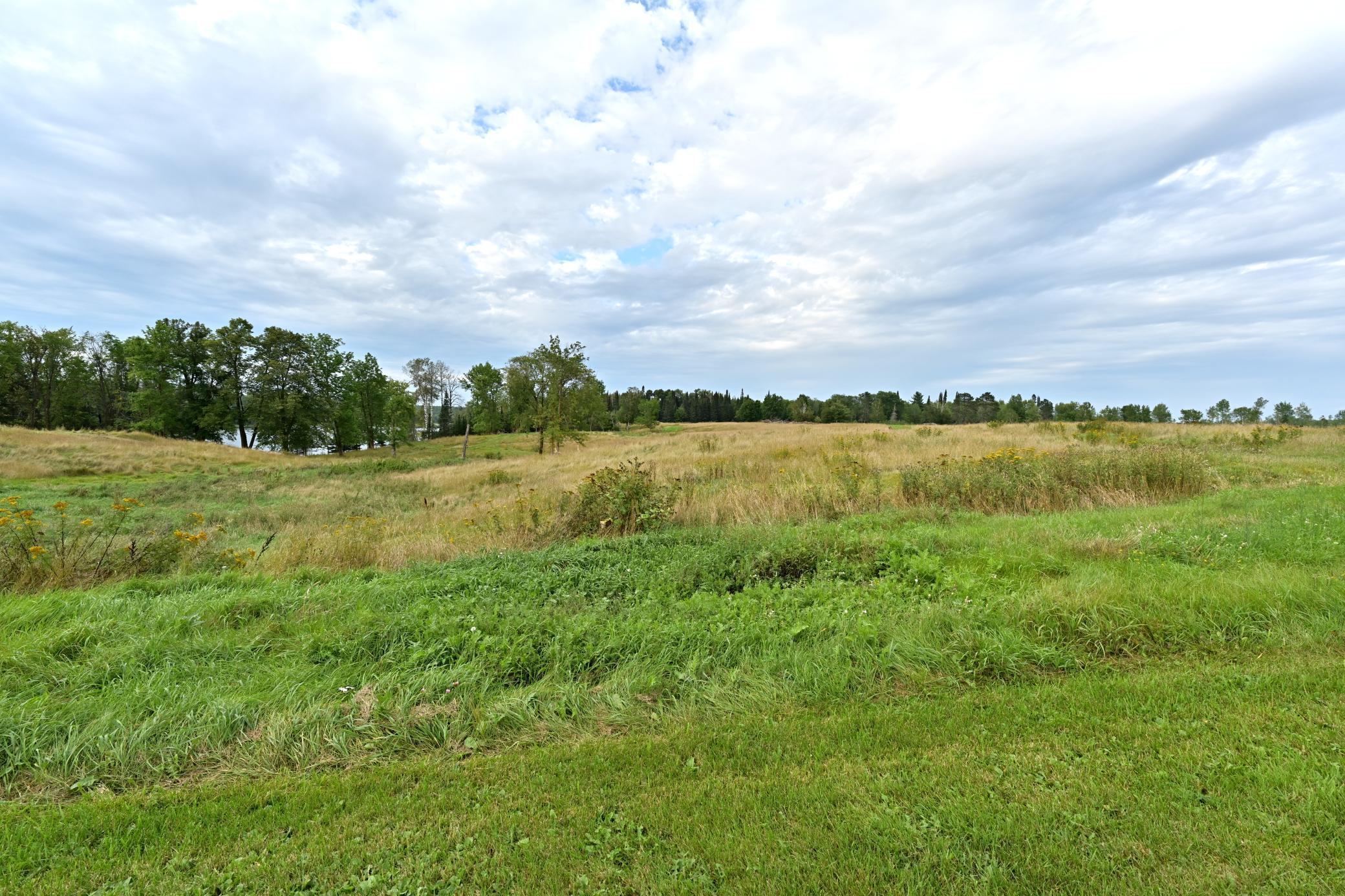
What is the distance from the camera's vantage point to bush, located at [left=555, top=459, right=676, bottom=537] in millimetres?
8359

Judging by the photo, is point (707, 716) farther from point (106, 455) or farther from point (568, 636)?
point (106, 455)

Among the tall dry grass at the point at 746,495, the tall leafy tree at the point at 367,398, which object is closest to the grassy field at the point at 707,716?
the tall dry grass at the point at 746,495

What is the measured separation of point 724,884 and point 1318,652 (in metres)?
4.56

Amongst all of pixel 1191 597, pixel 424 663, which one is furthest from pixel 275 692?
pixel 1191 597

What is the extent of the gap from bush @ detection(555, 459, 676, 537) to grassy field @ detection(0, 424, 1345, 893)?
1.48m

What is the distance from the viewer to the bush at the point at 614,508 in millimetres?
8359

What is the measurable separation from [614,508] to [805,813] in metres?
6.35

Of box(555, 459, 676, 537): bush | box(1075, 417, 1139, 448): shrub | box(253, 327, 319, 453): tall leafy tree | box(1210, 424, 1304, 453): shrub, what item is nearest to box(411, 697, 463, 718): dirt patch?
box(555, 459, 676, 537): bush

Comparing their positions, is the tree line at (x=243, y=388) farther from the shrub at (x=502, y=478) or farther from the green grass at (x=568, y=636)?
the green grass at (x=568, y=636)

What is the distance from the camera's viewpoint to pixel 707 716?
127 inches

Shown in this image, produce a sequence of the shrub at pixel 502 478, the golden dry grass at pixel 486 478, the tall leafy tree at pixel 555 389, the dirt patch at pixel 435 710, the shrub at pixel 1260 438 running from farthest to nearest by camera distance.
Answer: the tall leafy tree at pixel 555 389 → the shrub at pixel 502 478 → the shrub at pixel 1260 438 → the golden dry grass at pixel 486 478 → the dirt patch at pixel 435 710

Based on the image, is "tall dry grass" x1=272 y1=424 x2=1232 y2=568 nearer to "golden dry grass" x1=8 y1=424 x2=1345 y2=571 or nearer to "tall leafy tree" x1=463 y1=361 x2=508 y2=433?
"golden dry grass" x1=8 y1=424 x2=1345 y2=571

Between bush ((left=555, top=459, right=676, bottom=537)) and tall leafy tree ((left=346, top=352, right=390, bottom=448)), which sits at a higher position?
tall leafy tree ((left=346, top=352, right=390, bottom=448))

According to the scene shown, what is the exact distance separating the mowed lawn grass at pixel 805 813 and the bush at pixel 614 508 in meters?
5.21
